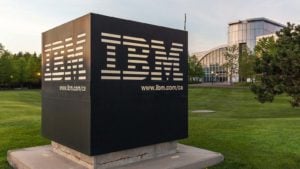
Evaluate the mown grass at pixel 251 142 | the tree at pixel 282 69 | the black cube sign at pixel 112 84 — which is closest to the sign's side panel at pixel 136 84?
the black cube sign at pixel 112 84

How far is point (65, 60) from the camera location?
7.29m

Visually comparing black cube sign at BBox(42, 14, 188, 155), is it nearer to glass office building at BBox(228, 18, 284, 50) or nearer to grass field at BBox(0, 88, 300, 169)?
grass field at BBox(0, 88, 300, 169)

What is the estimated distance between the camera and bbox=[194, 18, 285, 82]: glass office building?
3713 inches

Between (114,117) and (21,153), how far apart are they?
295 cm

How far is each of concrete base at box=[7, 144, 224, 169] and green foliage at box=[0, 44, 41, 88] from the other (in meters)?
60.8

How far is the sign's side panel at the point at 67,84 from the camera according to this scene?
6.40 meters

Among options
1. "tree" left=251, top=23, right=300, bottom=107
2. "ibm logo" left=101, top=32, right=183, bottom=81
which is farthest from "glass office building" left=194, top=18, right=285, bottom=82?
"tree" left=251, top=23, right=300, bottom=107

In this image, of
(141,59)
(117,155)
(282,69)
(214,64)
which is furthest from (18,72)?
(214,64)

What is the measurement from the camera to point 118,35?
6.68m

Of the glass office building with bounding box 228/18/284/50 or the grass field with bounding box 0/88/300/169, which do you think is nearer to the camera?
the grass field with bounding box 0/88/300/169

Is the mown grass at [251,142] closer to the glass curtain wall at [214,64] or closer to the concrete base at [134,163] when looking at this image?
the concrete base at [134,163]

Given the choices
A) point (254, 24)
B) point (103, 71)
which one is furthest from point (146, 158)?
point (254, 24)

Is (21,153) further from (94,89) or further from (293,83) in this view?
(293,83)

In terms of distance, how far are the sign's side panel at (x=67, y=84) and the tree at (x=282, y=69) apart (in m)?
3.86
